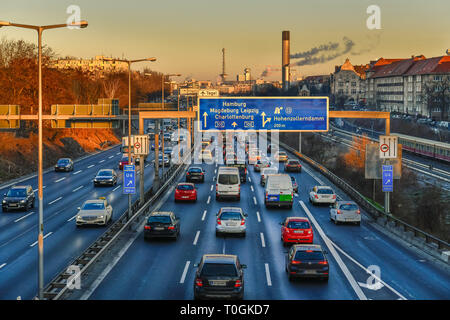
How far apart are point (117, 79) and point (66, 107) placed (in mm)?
83776

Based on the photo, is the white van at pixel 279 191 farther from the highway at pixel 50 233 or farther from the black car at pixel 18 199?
the black car at pixel 18 199

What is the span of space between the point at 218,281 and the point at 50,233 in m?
16.5

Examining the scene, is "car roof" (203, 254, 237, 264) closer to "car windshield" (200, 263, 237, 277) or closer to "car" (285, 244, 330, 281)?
"car windshield" (200, 263, 237, 277)

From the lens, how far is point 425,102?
142 m

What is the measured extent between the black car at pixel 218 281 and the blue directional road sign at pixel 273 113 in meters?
18.4

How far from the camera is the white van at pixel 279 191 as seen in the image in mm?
41031

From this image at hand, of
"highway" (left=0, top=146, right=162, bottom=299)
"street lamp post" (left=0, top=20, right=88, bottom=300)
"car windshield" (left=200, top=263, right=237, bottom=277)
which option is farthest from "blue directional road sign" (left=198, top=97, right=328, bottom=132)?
"car windshield" (left=200, top=263, right=237, bottom=277)

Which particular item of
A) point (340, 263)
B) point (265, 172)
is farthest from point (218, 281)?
point (265, 172)

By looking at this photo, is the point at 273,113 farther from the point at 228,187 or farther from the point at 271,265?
the point at 271,265

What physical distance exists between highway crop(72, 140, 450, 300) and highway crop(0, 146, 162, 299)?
249 cm

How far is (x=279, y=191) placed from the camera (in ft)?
136

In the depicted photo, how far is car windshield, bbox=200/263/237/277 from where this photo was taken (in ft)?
62.2
